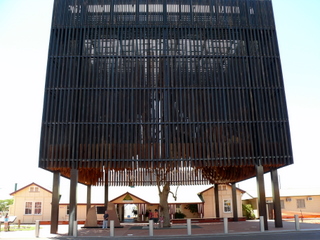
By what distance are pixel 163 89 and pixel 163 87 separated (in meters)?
0.15

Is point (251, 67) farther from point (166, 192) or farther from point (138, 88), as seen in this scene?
point (166, 192)

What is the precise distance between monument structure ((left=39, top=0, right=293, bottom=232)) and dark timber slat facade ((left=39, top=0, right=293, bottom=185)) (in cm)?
7

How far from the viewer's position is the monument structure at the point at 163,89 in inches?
928

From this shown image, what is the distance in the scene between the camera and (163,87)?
2488 centimetres

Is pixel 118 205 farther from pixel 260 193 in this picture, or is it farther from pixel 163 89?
pixel 260 193

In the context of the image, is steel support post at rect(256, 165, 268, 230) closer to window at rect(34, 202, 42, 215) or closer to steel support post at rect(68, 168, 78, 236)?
steel support post at rect(68, 168, 78, 236)

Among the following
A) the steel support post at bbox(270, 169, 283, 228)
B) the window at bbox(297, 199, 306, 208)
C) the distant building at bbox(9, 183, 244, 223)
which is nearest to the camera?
the steel support post at bbox(270, 169, 283, 228)

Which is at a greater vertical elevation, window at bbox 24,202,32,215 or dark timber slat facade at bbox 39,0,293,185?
dark timber slat facade at bbox 39,0,293,185

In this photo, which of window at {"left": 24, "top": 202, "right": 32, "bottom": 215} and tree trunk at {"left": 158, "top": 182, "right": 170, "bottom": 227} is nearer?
tree trunk at {"left": 158, "top": 182, "right": 170, "bottom": 227}

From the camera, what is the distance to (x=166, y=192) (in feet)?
98.0

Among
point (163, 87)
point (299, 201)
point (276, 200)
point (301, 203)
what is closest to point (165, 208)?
point (276, 200)

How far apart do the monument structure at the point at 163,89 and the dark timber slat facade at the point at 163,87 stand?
7 centimetres

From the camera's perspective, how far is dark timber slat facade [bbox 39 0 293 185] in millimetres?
23594

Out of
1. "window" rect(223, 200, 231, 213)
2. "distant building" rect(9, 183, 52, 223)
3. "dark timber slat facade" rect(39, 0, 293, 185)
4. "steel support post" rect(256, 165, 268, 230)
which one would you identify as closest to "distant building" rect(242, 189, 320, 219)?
"window" rect(223, 200, 231, 213)
